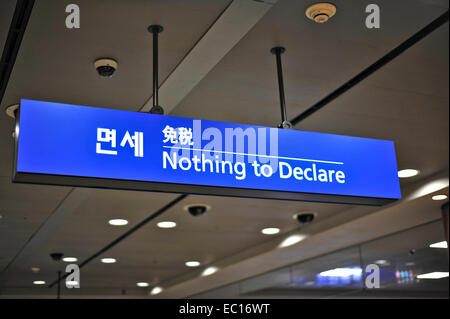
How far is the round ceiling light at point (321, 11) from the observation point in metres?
3.32

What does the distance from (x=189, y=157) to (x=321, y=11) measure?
1.14 m

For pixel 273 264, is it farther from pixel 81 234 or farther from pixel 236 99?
pixel 236 99

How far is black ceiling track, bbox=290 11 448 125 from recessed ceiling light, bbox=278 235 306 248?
3308 millimetres

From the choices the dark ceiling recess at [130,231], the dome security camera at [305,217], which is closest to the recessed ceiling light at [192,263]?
the dark ceiling recess at [130,231]

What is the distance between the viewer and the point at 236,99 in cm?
444

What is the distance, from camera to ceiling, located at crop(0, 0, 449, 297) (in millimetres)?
3377

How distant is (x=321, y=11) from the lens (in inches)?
132

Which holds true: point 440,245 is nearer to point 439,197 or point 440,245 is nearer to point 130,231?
point 439,197

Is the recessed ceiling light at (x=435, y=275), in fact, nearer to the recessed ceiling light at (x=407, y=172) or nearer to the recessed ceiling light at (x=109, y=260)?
the recessed ceiling light at (x=407, y=172)

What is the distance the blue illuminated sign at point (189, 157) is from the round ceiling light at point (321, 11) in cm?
67

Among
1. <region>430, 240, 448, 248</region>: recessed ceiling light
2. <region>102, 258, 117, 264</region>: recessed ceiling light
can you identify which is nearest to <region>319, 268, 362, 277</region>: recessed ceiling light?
→ <region>430, 240, 448, 248</region>: recessed ceiling light

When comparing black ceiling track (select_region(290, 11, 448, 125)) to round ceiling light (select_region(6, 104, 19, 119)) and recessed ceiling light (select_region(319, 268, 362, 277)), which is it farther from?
recessed ceiling light (select_region(319, 268, 362, 277))

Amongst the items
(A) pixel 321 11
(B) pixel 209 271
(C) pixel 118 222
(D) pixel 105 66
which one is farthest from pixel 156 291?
(A) pixel 321 11
